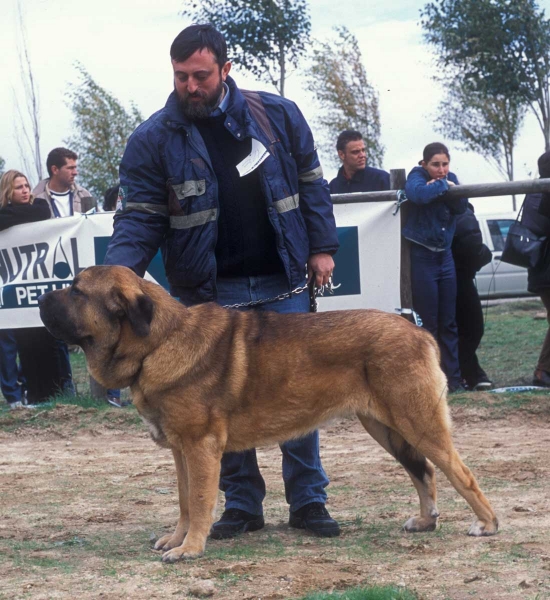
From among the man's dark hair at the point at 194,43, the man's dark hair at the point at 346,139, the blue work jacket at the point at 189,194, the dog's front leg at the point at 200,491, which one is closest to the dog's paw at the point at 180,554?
the dog's front leg at the point at 200,491

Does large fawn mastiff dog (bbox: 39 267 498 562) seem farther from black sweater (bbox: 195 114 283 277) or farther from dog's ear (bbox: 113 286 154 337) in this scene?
black sweater (bbox: 195 114 283 277)

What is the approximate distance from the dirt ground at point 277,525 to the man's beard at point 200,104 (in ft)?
7.46

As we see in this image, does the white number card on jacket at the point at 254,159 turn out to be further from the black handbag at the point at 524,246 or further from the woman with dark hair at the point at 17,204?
the woman with dark hair at the point at 17,204

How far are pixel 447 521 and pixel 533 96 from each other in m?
23.1

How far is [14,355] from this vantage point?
31.4ft

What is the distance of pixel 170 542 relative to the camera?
15.4ft

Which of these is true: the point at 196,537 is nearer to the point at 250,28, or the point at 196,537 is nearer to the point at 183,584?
the point at 183,584

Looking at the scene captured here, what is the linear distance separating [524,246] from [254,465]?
470cm

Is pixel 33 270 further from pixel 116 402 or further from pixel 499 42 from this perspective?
pixel 499 42

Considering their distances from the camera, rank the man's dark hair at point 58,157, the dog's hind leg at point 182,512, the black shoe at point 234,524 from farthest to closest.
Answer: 1. the man's dark hair at point 58,157
2. the black shoe at point 234,524
3. the dog's hind leg at point 182,512

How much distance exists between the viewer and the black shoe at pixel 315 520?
4.91 meters

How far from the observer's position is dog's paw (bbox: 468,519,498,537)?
470 cm

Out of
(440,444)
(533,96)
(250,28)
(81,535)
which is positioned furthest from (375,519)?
(533,96)

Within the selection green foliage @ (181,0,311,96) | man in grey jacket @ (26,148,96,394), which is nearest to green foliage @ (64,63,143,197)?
green foliage @ (181,0,311,96)
